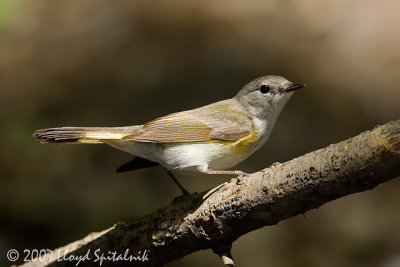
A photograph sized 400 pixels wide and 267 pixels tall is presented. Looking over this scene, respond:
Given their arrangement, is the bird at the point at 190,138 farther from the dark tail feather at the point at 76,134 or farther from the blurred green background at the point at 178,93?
the blurred green background at the point at 178,93

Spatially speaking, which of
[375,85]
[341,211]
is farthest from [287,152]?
[375,85]

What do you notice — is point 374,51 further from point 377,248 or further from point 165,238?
point 165,238

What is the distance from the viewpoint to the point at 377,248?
5090 mm

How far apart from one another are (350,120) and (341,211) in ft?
4.05

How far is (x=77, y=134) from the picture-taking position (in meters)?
3.42

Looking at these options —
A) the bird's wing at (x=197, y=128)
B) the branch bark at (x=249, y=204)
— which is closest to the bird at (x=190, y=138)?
the bird's wing at (x=197, y=128)

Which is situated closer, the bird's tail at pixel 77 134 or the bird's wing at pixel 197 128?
the bird's tail at pixel 77 134

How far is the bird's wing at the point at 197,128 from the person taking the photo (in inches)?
142

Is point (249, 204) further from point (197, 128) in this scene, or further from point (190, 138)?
point (197, 128)

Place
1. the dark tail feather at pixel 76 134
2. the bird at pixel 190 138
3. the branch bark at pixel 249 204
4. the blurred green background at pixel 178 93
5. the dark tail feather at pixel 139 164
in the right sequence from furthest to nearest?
1. the blurred green background at pixel 178 93
2. the dark tail feather at pixel 139 164
3. the bird at pixel 190 138
4. the dark tail feather at pixel 76 134
5. the branch bark at pixel 249 204

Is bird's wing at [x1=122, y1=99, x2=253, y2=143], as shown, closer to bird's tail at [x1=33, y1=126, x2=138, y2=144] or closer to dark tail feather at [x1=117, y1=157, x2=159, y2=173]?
bird's tail at [x1=33, y1=126, x2=138, y2=144]

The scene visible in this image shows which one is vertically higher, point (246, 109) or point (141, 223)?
point (246, 109)

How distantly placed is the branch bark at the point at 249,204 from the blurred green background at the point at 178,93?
177cm

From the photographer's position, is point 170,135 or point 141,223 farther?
point 170,135
